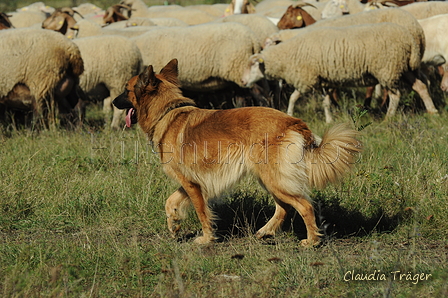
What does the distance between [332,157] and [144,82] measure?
159cm

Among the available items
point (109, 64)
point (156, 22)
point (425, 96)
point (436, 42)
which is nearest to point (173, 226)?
point (109, 64)

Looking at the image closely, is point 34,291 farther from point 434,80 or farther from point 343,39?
point 434,80

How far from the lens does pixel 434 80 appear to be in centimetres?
1200

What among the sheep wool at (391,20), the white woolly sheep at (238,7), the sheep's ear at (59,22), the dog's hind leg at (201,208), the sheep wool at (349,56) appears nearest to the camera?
the dog's hind leg at (201,208)

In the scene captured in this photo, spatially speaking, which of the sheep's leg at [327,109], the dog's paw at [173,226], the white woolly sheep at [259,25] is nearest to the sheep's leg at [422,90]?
the sheep's leg at [327,109]

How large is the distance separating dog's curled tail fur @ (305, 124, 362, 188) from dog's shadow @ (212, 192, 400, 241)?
1.99 feet

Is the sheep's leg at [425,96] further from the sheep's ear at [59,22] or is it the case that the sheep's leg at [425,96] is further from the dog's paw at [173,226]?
the sheep's ear at [59,22]

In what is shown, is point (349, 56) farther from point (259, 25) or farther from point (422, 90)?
point (259, 25)

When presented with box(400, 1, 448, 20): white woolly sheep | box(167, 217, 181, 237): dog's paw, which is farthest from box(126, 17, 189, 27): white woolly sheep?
box(167, 217, 181, 237): dog's paw

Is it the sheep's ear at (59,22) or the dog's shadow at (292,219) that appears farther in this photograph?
the sheep's ear at (59,22)

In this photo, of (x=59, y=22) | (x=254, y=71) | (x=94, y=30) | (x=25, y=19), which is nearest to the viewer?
(x=254, y=71)

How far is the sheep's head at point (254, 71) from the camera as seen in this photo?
32.3 ft

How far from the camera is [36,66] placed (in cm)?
830

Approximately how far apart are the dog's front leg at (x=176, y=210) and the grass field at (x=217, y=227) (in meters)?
0.12
